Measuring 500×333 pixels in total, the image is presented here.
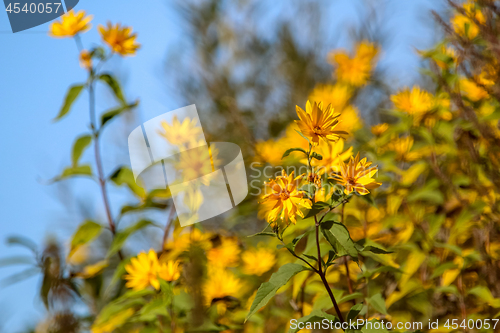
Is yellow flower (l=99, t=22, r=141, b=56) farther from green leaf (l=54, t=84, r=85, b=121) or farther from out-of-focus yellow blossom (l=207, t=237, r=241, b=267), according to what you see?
out-of-focus yellow blossom (l=207, t=237, r=241, b=267)

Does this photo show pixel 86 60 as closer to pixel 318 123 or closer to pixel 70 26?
pixel 70 26

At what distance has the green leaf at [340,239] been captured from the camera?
1.37 ft

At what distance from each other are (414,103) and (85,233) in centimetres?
82

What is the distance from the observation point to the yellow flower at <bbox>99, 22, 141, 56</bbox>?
840 millimetres

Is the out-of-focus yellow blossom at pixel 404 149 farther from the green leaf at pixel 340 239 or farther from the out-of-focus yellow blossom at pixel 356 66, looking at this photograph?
the green leaf at pixel 340 239

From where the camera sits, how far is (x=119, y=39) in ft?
2.77

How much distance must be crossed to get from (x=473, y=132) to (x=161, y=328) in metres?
0.79

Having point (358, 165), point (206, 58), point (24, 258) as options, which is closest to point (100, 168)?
point (24, 258)

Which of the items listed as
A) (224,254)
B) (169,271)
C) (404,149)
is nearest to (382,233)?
(404,149)

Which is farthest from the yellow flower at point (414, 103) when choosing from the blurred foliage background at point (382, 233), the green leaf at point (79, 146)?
the green leaf at point (79, 146)

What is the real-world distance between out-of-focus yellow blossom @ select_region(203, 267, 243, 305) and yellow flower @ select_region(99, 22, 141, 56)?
0.53 metres

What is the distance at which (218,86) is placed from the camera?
2.15 m

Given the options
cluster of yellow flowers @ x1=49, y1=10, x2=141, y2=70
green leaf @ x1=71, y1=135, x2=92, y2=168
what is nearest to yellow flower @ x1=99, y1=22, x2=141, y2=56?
cluster of yellow flowers @ x1=49, y1=10, x2=141, y2=70

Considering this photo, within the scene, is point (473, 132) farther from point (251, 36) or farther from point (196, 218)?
point (251, 36)
